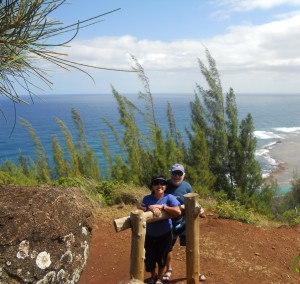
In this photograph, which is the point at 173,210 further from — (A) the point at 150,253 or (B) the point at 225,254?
(B) the point at 225,254

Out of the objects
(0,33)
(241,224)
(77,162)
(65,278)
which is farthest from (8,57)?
(77,162)

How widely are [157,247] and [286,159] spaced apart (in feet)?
161

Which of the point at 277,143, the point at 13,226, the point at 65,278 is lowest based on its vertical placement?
the point at 277,143

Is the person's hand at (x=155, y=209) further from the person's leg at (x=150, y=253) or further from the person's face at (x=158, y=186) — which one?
the person's leg at (x=150, y=253)

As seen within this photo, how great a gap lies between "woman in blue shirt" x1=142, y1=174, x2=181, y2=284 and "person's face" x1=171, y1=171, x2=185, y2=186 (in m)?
0.27

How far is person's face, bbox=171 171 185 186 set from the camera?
183 inches

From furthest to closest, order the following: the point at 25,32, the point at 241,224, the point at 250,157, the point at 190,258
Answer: the point at 250,157, the point at 241,224, the point at 190,258, the point at 25,32

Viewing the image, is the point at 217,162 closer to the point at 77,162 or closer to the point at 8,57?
the point at 77,162

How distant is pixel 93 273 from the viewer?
5.67 meters

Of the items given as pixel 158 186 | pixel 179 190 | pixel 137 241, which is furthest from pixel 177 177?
pixel 137 241

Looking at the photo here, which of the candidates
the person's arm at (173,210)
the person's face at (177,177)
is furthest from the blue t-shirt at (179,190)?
the person's arm at (173,210)

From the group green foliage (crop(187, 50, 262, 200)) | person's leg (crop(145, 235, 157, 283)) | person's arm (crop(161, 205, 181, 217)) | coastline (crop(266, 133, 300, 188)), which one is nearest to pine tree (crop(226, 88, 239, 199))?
green foliage (crop(187, 50, 262, 200))

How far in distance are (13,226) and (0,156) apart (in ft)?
151

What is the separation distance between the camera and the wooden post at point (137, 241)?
12.7ft
